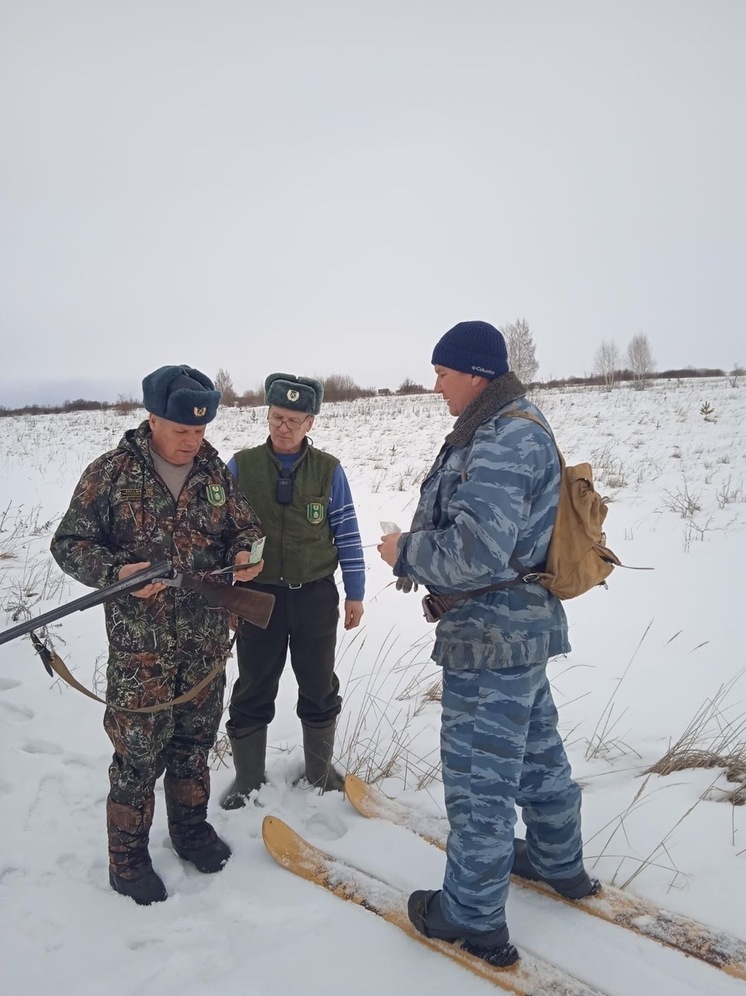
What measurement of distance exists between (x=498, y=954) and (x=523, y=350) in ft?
100

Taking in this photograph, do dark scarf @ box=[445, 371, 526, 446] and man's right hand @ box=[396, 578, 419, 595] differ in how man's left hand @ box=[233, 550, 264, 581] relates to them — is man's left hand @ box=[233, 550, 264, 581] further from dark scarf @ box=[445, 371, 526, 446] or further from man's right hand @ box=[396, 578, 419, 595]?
dark scarf @ box=[445, 371, 526, 446]

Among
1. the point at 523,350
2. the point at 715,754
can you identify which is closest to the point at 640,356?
the point at 523,350

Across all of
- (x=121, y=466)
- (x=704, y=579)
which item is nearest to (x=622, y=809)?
(x=121, y=466)

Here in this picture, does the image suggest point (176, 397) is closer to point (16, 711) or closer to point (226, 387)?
point (16, 711)

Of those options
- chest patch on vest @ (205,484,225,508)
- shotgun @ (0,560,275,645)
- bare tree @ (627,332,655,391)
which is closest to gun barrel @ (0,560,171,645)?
shotgun @ (0,560,275,645)

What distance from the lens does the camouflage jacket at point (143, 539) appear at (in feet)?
7.15

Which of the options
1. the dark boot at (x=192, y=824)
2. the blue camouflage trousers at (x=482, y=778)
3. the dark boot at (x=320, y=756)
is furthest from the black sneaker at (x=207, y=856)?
the blue camouflage trousers at (x=482, y=778)

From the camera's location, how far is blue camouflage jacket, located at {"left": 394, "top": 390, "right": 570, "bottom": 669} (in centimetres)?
175

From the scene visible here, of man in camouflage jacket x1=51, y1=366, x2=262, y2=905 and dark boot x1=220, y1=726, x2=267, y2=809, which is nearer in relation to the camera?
man in camouflage jacket x1=51, y1=366, x2=262, y2=905

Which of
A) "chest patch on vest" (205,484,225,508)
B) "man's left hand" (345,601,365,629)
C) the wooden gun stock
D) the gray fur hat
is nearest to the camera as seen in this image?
the wooden gun stock

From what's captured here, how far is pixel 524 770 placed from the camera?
7.05 feet

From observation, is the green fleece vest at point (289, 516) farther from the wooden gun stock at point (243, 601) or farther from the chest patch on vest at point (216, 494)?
the wooden gun stock at point (243, 601)

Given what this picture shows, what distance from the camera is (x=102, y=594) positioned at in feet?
6.69

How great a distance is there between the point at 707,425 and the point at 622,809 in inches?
444
